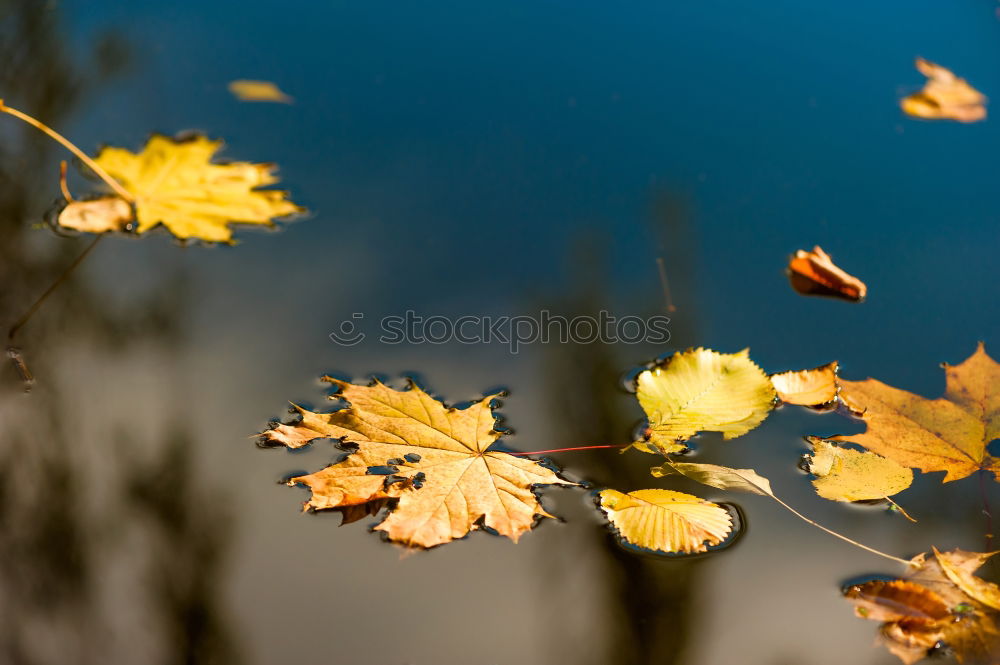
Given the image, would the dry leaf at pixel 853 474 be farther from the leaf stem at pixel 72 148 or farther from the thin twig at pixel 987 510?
the leaf stem at pixel 72 148

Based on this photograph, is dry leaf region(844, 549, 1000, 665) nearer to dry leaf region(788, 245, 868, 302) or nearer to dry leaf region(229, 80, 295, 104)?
dry leaf region(788, 245, 868, 302)

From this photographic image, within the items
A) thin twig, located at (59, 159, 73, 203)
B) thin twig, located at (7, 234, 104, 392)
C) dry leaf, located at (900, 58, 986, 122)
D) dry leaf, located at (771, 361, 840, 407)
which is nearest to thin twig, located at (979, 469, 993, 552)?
dry leaf, located at (771, 361, 840, 407)

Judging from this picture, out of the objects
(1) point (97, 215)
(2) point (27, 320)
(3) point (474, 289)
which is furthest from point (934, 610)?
(1) point (97, 215)

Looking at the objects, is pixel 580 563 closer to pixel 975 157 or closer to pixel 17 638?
pixel 17 638

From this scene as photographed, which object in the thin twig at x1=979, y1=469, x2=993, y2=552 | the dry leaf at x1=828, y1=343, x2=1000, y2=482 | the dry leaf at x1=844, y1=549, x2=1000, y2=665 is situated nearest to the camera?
the dry leaf at x1=844, y1=549, x2=1000, y2=665

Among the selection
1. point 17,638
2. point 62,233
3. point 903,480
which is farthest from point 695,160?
point 17,638
